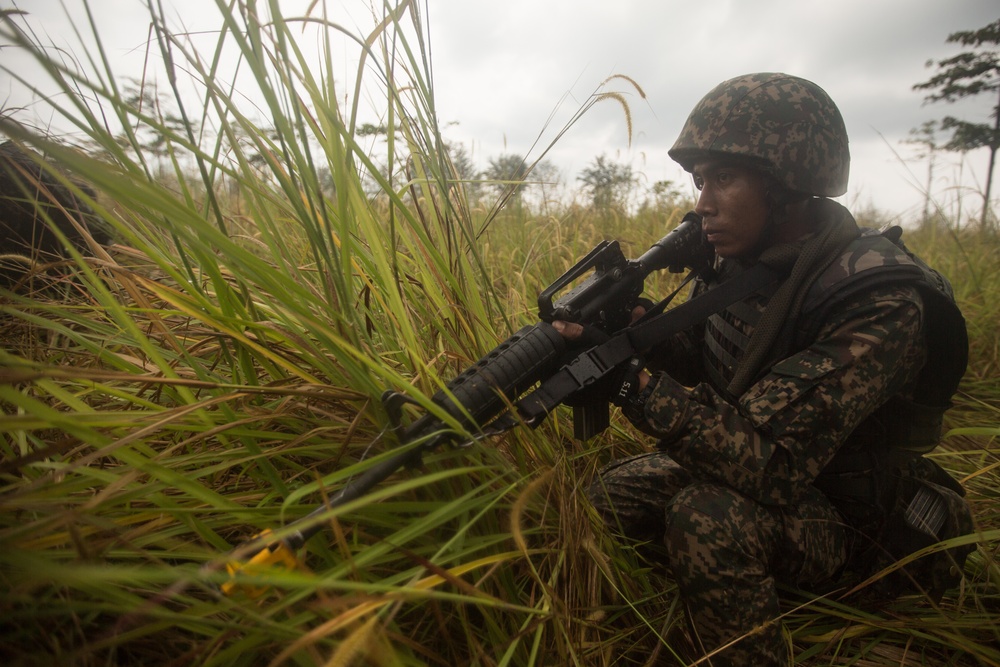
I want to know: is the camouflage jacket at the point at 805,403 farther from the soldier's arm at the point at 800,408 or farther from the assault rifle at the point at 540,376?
the assault rifle at the point at 540,376

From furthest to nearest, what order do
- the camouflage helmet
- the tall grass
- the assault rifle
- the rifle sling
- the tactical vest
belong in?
the camouflage helmet < the tactical vest < the rifle sling < the assault rifle < the tall grass

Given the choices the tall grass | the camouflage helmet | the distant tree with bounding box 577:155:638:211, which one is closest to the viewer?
the tall grass

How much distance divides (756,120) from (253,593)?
76.3 inches

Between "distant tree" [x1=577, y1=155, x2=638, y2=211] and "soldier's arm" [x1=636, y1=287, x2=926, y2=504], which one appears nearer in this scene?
"soldier's arm" [x1=636, y1=287, x2=926, y2=504]

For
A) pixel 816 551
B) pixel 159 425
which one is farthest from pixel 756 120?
pixel 159 425

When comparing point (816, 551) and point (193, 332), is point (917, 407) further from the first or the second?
point (193, 332)

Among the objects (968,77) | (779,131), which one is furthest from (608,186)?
(968,77)

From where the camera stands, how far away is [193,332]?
1.02m

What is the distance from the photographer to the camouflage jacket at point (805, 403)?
1324mm

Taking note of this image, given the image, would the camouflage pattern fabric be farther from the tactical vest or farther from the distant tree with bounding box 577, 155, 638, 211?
the distant tree with bounding box 577, 155, 638, 211

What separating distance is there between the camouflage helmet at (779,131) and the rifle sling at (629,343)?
1.16 feet

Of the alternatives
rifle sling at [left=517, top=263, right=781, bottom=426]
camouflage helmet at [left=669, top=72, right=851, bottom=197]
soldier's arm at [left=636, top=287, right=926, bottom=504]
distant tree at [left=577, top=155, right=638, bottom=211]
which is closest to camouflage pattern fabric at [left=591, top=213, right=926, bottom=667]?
soldier's arm at [left=636, top=287, right=926, bottom=504]

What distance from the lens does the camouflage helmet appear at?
162 centimetres

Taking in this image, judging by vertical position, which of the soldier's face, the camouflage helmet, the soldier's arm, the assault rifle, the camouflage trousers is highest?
the camouflage helmet
